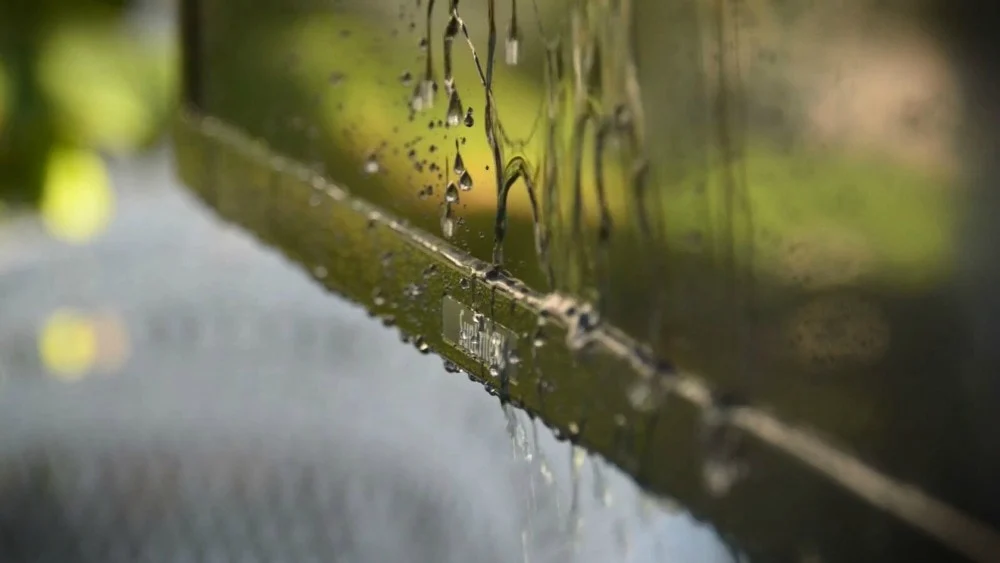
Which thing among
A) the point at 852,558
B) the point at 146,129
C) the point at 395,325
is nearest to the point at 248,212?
the point at 395,325

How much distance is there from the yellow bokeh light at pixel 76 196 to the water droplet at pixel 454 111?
1.47 meters

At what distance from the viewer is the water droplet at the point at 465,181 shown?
623 mm

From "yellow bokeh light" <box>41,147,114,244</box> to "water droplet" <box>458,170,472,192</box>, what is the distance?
1482 millimetres

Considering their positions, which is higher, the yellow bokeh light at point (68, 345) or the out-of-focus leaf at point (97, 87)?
the out-of-focus leaf at point (97, 87)

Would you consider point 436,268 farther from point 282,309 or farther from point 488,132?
point 282,309

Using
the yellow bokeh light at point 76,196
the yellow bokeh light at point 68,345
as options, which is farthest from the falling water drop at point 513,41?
the yellow bokeh light at point 76,196

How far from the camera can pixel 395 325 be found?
756 mm

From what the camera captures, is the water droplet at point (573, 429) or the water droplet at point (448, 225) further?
the water droplet at point (448, 225)

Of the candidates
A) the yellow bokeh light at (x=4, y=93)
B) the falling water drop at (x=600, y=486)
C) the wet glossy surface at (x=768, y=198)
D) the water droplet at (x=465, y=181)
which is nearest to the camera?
the wet glossy surface at (x=768, y=198)

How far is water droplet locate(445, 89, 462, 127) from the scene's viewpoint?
0.63 m

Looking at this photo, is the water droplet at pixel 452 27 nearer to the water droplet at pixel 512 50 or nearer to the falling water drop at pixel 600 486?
the water droplet at pixel 512 50

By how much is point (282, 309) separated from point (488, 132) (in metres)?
0.98

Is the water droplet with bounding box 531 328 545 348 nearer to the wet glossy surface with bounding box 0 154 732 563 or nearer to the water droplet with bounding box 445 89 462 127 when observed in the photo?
the water droplet with bounding box 445 89 462 127

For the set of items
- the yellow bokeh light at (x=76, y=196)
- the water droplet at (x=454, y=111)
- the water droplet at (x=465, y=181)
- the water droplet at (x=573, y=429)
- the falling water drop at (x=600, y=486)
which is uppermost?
the water droplet at (x=454, y=111)
